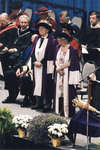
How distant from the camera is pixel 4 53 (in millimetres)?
14156

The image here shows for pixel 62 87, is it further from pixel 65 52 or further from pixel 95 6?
pixel 95 6

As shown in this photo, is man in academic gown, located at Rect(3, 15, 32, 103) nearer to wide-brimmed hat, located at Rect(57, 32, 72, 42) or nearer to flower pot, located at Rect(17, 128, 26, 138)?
wide-brimmed hat, located at Rect(57, 32, 72, 42)

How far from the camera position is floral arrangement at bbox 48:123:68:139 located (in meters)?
8.84

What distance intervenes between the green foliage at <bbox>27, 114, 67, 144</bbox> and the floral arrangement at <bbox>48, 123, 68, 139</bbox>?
29 cm

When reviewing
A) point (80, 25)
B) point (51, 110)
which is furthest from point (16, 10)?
point (51, 110)

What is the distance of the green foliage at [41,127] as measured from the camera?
9.20 meters

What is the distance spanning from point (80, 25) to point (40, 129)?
8.05 meters

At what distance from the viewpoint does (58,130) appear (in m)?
8.88

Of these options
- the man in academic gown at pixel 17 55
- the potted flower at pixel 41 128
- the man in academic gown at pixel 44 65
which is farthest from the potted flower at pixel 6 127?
the man in academic gown at pixel 17 55

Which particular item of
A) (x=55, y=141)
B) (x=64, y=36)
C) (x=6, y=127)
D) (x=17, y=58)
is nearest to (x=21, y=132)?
(x=6, y=127)

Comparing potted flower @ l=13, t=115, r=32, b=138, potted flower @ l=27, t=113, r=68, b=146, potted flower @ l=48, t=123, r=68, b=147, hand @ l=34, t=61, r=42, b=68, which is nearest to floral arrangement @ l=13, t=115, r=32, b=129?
potted flower @ l=13, t=115, r=32, b=138

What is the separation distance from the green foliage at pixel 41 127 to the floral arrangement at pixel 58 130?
0.94 ft

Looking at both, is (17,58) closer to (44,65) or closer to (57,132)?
(44,65)

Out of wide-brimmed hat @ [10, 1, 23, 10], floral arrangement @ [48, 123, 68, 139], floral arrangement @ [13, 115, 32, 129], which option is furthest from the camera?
wide-brimmed hat @ [10, 1, 23, 10]
